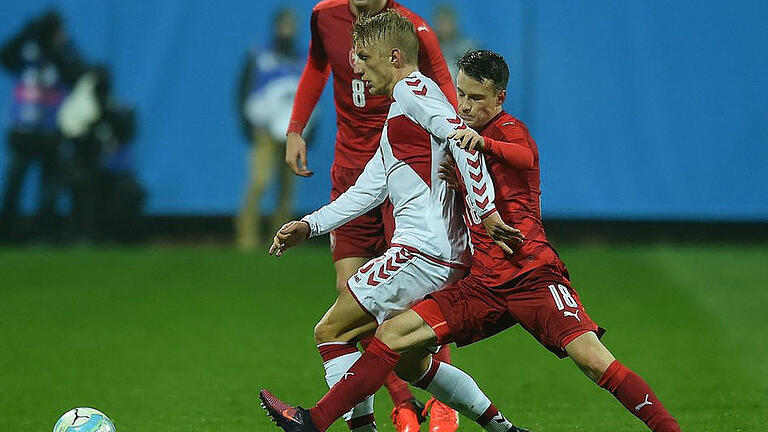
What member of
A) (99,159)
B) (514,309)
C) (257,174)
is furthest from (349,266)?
(99,159)

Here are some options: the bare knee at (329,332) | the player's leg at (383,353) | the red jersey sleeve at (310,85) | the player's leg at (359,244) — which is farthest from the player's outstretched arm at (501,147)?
the red jersey sleeve at (310,85)

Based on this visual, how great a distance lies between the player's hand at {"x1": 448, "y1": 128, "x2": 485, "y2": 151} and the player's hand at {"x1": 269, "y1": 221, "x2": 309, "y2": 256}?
85 cm

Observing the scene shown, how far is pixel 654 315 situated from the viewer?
9250 mm

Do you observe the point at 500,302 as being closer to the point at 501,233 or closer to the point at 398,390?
the point at 501,233

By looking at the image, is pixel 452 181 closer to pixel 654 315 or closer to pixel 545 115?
pixel 654 315

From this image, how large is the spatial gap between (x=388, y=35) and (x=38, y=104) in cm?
902

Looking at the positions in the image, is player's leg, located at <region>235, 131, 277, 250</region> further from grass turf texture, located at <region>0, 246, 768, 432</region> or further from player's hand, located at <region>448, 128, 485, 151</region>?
player's hand, located at <region>448, 128, 485, 151</region>

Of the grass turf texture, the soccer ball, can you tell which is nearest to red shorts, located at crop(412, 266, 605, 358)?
the grass turf texture

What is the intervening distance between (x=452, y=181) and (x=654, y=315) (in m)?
4.83

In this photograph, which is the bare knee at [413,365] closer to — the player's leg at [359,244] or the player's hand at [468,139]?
the player's leg at [359,244]

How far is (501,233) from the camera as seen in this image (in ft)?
15.2

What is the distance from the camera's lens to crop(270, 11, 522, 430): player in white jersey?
15.9 feet

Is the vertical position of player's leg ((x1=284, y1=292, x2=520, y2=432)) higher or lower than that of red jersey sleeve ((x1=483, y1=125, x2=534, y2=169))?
lower

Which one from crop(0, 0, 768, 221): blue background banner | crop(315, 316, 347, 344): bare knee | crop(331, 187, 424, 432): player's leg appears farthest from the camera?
crop(0, 0, 768, 221): blue background banner
